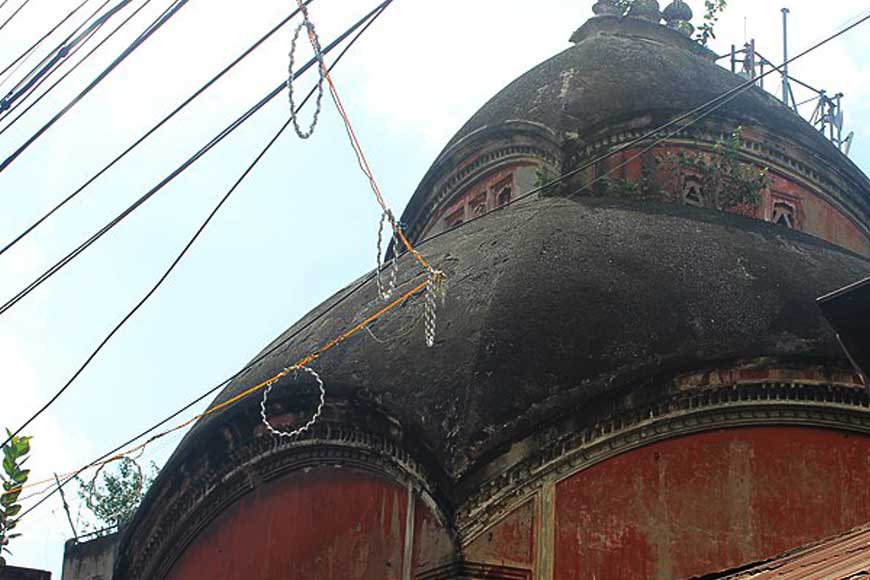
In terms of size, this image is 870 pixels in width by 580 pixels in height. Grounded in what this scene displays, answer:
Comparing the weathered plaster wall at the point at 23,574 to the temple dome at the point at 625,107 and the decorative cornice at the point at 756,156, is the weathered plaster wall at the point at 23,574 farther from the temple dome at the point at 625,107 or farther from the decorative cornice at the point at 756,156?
Result: the decorative cornice at the point at 756,156

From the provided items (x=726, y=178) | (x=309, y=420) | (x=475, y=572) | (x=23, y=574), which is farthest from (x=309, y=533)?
(x=726, y=178)

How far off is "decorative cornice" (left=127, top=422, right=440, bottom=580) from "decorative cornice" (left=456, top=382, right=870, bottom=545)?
1.89 feet

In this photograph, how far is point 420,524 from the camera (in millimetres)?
8188

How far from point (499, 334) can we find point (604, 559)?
134cm

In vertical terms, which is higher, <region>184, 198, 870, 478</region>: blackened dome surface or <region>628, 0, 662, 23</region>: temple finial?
<region>628, 0, 662, 23</region>: temple finial

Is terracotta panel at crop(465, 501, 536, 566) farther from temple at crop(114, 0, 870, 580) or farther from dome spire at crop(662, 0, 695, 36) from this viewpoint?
dome spire at crop(662, 0, 695, 36)

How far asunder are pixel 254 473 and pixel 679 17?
21.5 feet

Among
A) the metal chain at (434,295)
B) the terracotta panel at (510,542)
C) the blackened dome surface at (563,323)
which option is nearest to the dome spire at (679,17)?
the blackened dome surface at (563,323)

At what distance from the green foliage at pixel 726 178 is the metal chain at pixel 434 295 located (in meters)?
2.99

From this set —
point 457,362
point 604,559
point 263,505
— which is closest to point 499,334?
point 457,362

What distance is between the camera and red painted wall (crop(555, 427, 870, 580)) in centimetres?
808

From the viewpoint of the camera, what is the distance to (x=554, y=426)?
8.15 metres

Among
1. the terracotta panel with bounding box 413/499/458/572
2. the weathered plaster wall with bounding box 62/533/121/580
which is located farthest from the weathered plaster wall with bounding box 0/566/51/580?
the terracotta panel with bounding box 413/499/458/572

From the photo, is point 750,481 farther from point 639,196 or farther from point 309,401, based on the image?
point 639,196
